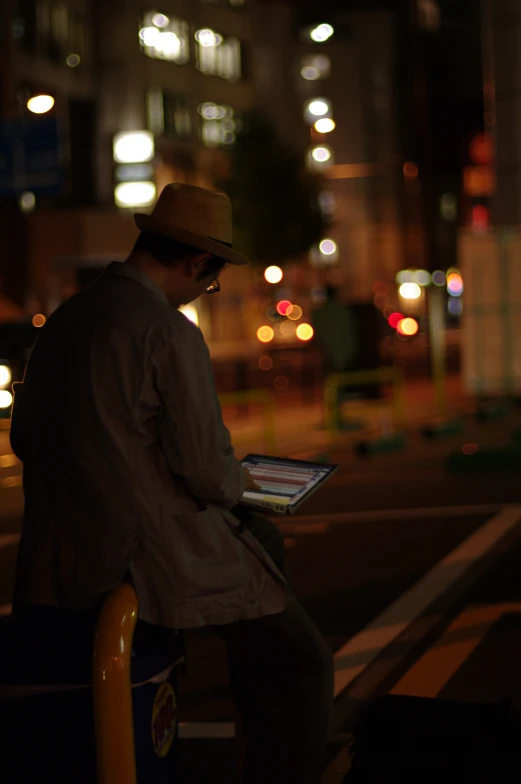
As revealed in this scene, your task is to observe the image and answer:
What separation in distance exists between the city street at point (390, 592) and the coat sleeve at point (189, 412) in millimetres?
1787

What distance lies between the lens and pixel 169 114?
53.4 meters

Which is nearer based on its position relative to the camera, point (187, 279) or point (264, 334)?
point (187, 279)

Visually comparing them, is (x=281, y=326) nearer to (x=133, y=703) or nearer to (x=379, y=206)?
(x=379, y=206)

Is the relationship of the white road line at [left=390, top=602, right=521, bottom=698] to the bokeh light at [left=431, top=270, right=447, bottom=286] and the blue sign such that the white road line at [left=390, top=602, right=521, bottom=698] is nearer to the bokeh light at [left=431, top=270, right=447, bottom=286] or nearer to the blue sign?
the blue sign

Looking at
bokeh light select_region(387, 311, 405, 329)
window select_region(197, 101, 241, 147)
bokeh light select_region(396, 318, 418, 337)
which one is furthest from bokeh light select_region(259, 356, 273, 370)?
window select_region(197, 101, 241, 147)

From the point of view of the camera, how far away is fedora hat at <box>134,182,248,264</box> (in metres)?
3.03

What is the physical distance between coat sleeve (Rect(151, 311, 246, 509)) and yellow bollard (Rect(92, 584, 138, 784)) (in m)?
0.33

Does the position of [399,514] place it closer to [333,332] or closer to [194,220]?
[333,332]

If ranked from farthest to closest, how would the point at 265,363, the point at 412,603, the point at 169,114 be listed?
1. the point at 169,114
2. the point at 265,363
3. the point at 412,603

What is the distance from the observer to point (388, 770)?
2930 millimetres

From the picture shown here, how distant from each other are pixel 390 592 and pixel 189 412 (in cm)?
479

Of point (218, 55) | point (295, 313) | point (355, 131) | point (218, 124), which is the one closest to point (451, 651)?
point (218, 124)

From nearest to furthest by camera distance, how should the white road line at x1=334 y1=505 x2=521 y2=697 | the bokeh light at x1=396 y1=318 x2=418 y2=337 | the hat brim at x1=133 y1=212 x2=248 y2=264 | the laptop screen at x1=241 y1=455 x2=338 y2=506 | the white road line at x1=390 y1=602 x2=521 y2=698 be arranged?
1. the hat brim at x1=133 y1=212 x2=248 y2=264
2. the laptop screen at x1=241 y1=455 x2=338 y2=506
3. the white road line at x1=390 y1=602 x2=521 y2=698
4. the white road line at x1=334 y1=505 x2=521 y2=697
5. the bokeh light at x1=396 y1=318 x2=418 y2=337

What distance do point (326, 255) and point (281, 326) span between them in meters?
11.9
